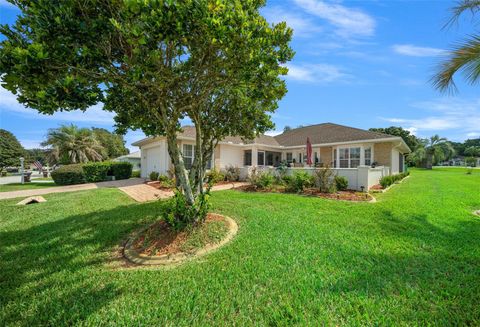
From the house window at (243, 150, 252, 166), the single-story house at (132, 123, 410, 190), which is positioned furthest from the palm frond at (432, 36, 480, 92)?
the house window at (243, 150, 252, 166)

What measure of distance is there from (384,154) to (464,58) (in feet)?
40.7

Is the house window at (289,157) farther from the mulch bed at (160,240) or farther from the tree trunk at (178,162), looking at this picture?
the tree trunk at (178,162)

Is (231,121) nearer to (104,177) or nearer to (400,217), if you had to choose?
(400,217)

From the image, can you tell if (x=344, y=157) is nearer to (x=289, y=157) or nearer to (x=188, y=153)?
(x=289, y=157)

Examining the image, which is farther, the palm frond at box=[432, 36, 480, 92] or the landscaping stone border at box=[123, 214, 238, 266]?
the palm frond at box=[432, 36, 480, 92]

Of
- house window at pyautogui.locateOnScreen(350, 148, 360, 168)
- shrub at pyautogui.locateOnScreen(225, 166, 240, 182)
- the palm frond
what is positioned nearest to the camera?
the palm frond

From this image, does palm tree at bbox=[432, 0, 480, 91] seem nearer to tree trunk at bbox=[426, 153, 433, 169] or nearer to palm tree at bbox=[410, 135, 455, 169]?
palm tree at bbox=[410, 135, 455, 169]

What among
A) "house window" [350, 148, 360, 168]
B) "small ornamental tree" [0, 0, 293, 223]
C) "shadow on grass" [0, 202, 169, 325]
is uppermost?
"small ornamental tree" [0, 0, 293, 223]

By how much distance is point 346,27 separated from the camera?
24.6ft

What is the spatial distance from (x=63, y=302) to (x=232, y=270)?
2.57 m

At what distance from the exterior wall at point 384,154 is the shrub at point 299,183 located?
873 cm

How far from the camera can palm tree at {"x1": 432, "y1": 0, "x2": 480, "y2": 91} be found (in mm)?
5273

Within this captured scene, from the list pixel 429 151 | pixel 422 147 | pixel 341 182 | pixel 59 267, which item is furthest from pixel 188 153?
pixel 429 151

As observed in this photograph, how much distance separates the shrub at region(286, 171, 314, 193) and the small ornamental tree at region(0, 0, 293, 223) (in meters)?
6.57
